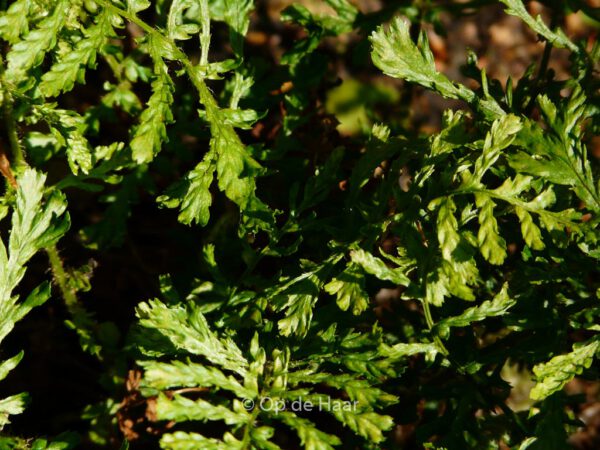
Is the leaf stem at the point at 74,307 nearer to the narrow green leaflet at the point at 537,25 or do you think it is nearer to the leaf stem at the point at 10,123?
the leaf stem at the point at 10,123

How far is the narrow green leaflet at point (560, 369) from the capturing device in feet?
5.64

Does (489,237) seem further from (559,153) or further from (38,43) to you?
(38,43)

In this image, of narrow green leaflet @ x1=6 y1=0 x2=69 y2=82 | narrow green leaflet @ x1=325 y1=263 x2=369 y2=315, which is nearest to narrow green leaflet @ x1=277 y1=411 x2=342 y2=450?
narrow green leaflet @ x1=325 y1=263 x2=369 y2=315

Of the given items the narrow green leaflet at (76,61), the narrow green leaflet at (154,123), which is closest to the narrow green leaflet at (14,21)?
the narrow green leaflet at (76,61)

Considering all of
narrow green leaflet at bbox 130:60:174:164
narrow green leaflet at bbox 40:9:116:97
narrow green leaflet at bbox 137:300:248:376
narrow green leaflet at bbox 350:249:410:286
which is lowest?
narrow green leaflet at bbox 137:300:248:376

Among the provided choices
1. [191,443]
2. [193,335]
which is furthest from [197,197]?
[191,443]

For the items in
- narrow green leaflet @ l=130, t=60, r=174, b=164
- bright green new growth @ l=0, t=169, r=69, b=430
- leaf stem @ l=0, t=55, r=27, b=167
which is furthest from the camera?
leaf stem @ l=0, t=55, r=27, b=167

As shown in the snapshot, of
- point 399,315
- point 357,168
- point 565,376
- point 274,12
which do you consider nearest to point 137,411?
point 399,315

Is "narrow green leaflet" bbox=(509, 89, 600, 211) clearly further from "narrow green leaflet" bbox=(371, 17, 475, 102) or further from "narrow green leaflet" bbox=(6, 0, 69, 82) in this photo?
"narrow green leaflet" bbox=(6, 0, 69, 82)

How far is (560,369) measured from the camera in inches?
68.9

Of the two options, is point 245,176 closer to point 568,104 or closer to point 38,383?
point 568,104

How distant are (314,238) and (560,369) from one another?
91 cm

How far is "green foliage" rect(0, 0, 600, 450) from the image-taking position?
170 centimetres

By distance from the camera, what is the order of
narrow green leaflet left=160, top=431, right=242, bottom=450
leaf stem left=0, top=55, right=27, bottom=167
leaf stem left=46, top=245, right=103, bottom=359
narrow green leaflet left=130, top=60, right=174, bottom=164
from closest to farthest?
narrow green leaflet left=160, top=431, right=242, bottom=450 → narrow green leaflet left=130, top=60, right=174, bottom=164 → leaf stem left=0, top=55, right=27, bottom=167 → leaf stem left=46, top=245, right=103, bottom=359
